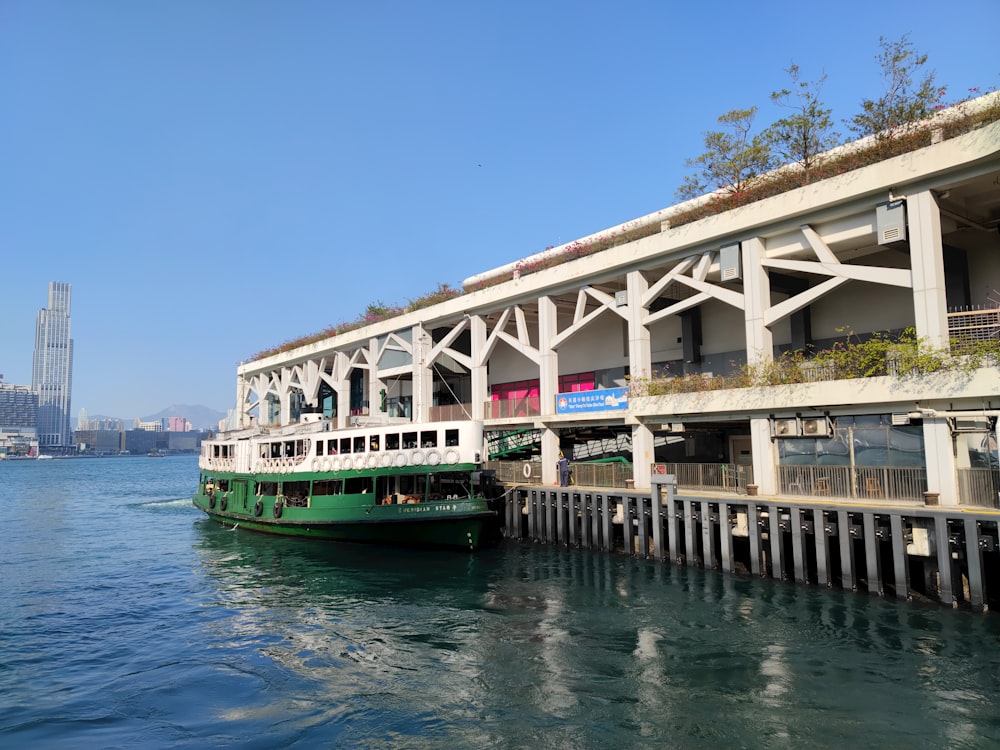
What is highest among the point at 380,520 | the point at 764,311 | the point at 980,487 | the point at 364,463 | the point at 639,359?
the point at 764,311

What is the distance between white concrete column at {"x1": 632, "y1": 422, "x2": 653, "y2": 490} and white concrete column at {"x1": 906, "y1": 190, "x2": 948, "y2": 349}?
9.93 m

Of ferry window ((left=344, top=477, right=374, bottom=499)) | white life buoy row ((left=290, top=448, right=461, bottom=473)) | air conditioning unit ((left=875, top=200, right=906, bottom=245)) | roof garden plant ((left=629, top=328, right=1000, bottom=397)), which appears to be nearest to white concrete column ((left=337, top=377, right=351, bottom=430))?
white life buoy row ((left=290, top=448, right=461, bottom=473))

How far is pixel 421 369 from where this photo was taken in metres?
38.4

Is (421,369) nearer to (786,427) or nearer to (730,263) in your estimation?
(730,263)

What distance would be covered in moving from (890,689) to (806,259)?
51.8 feet

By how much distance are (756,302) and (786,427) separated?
14.4 ft

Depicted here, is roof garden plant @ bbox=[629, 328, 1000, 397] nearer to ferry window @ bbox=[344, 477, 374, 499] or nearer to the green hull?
the green hull

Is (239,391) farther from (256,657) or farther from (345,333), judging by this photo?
(256,657)

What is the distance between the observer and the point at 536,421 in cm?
2992

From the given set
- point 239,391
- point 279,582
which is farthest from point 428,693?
point 239,391

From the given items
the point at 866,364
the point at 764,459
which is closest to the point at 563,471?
the point at 764,459

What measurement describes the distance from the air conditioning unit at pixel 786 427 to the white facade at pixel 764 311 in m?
0.13

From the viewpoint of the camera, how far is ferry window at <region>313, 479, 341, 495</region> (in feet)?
95.0

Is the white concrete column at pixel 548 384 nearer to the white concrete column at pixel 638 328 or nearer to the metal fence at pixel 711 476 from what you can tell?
the white concrete column at pixel 638 328
